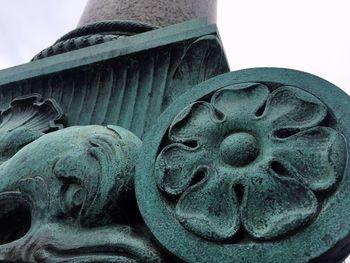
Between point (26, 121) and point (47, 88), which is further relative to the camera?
point (47, 88)

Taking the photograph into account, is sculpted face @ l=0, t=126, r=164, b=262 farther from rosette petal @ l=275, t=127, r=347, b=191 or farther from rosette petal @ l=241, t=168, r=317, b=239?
rosette petal @ l=275, t=127, r=347, b=191

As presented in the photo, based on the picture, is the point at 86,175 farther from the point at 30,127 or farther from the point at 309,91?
the point at 30,127

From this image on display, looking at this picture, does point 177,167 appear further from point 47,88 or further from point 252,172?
point 47,88

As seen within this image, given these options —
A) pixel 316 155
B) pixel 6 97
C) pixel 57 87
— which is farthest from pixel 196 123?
pixel 6 97

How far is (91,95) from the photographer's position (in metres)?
2.24

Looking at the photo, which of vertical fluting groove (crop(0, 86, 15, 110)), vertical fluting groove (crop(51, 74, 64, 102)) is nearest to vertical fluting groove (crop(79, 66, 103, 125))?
vertical fluting groove (crop(51, 74, 64, 102))

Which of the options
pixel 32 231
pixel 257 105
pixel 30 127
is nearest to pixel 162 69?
pixel 30 127

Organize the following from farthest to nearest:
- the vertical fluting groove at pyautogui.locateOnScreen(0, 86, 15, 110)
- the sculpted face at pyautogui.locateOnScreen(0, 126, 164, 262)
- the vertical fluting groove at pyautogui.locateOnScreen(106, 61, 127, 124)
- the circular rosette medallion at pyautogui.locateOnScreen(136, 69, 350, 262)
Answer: the vertical fluting groove at pyautogui.locateOnScreen(0, 86, 15, 110) < the vertical fluting groove at pyautogui.locateOnScreen(106, 61, 127, 124) < the sculpted face at pyautogui.locateOnScreen(0, 126, 164, 262) < the circular rosette medallion at pyautogui.locateOnScreen(136, 69, 350, 262)

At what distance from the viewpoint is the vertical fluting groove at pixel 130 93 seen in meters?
2.06

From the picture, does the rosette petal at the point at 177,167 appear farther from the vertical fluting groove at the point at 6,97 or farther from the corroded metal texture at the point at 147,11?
the corroded metal texture at the point at 147,11

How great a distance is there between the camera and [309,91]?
1.34 m

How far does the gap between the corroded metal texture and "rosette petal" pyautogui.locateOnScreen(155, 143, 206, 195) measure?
5.15 ft

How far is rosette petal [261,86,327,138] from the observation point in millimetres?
1289

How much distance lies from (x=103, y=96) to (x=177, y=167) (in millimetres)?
962
